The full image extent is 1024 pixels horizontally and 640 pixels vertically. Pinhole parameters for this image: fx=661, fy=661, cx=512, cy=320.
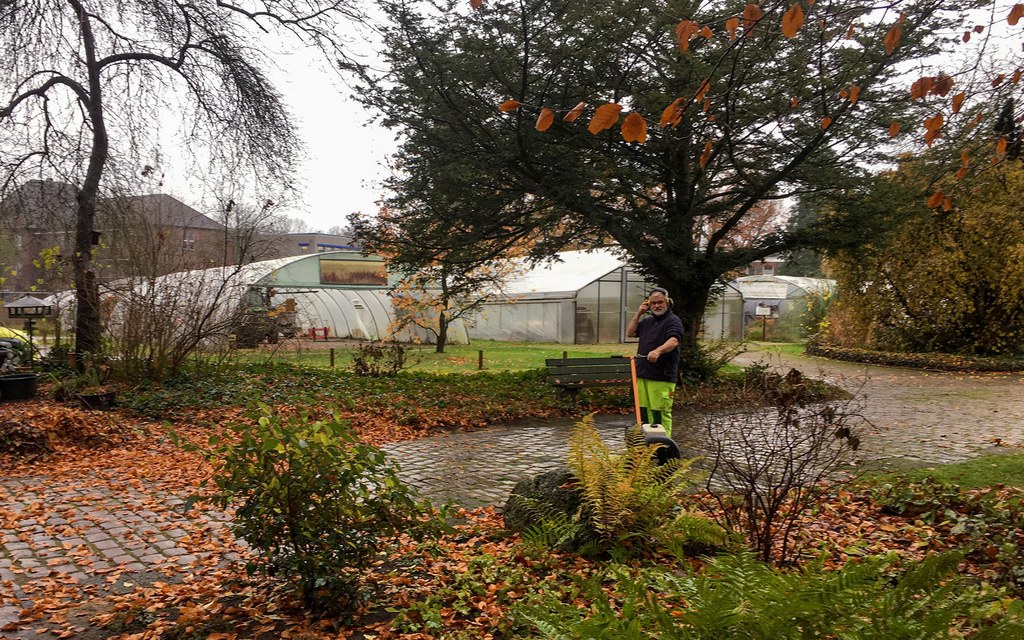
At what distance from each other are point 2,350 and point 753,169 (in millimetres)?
14533

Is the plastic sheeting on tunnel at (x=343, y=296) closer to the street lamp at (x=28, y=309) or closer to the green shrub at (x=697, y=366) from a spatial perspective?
the street lamp at (x=28, y=309)

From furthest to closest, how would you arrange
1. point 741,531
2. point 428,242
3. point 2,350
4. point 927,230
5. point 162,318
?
point 927,230 < point 2,350 < point 428,242 < point 162,318 < point 741,531

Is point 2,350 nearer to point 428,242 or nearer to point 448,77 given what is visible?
point 428,242

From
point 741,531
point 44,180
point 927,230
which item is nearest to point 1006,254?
point 927,230

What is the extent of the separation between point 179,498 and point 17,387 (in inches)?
319

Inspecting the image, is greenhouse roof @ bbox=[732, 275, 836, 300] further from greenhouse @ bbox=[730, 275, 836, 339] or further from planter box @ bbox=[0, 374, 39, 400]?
planter box @ bbox=[0, 374, 39, 400]

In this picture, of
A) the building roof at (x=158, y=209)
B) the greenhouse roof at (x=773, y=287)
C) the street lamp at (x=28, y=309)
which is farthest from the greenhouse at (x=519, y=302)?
the street lamp at (x=28, y=309)

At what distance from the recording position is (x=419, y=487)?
20.9 feet

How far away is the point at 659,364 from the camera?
659 cm

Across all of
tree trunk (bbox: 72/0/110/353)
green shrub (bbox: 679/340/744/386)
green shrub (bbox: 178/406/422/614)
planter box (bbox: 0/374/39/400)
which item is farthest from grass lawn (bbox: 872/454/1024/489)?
tree trunk (bbox: 72/0/110/353)

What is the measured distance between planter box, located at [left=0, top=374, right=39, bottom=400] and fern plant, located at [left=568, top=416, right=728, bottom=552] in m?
10.6

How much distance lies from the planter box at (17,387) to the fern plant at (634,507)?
10640 millimetres

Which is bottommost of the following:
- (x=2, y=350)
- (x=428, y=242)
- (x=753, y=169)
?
(x=2, y=350)

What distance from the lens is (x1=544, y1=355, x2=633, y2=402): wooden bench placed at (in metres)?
11.3
